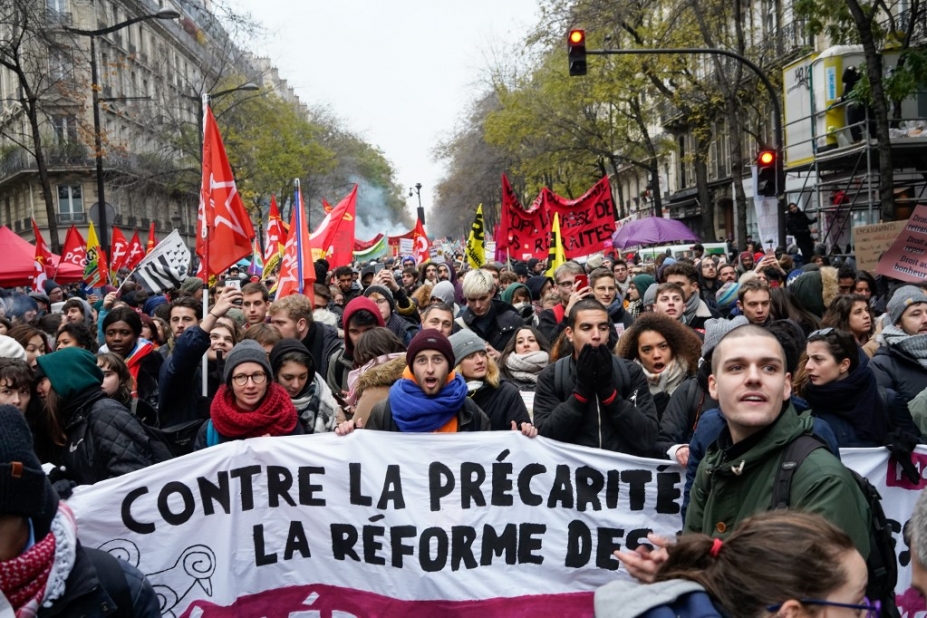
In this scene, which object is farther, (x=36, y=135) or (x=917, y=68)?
Result: (x=36, y=135)

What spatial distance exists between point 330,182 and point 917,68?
174 feet

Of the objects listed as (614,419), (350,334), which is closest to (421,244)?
(350,334)

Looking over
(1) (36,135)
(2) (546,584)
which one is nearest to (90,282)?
(1) (36,135)

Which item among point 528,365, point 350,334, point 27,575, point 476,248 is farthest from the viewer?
point 476,248

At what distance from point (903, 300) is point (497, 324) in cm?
330

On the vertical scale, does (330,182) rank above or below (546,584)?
above

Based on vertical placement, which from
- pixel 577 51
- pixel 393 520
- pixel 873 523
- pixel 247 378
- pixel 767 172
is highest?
pixel 577 51

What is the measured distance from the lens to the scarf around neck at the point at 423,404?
4691 millimetres

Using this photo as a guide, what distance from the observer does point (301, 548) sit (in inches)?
179

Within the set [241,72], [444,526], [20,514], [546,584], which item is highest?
[241,72]

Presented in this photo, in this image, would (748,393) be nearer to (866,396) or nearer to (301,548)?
(866,396)

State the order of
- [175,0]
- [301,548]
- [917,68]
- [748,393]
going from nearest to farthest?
[748,393] → [301,548] → [917,68] → [175,0]

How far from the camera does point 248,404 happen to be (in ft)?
15.4

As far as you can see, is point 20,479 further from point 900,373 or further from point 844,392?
point 900,373
